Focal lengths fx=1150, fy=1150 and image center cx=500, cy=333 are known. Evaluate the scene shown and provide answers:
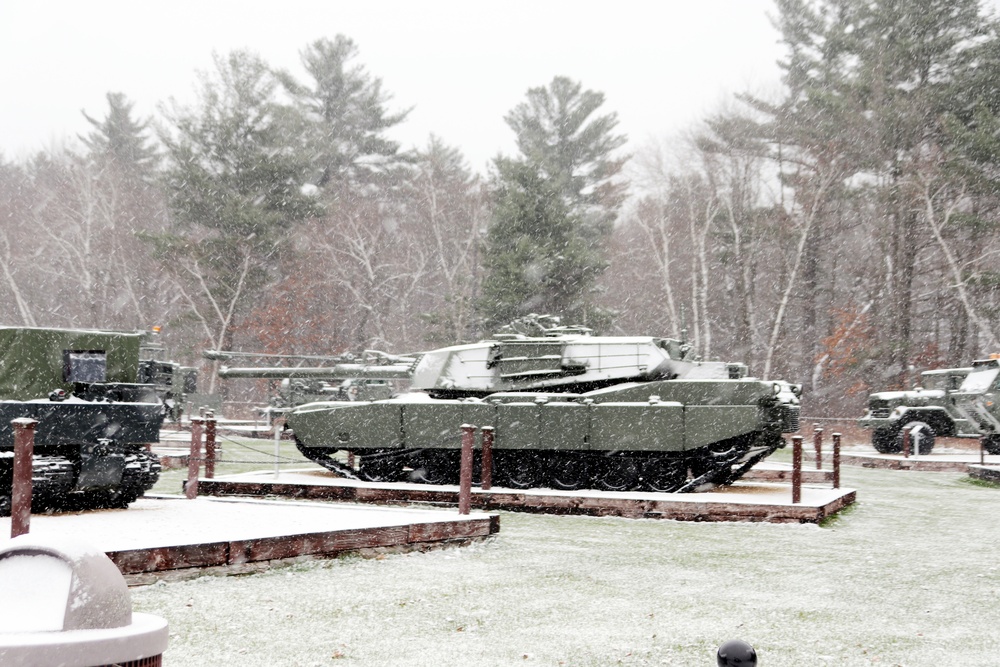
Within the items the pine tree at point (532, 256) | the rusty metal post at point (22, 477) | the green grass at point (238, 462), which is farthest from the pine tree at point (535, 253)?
the rusty metal post at point (22, 477)

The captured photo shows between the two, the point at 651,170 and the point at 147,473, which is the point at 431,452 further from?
the point at 651,170

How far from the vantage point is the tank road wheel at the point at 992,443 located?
2445 centimetres

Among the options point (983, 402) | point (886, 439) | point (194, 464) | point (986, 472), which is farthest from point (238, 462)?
point (886, 439)

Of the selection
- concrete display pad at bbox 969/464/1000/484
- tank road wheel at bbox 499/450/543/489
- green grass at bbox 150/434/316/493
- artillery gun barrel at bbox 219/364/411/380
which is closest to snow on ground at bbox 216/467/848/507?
green grass at bbox 150/434/316/493

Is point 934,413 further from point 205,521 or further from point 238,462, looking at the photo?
point 205,521

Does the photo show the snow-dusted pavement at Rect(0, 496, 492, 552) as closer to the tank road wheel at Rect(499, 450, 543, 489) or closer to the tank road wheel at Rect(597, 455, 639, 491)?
the tank road wheel at Rect(499, 450, 543, 489)

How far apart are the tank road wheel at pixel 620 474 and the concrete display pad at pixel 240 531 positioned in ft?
17.0

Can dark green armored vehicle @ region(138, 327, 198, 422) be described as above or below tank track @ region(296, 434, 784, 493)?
above

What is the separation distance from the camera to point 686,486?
15.4 metres

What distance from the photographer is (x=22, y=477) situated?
811 centimetres

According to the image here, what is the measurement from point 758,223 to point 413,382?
2373 centimetres

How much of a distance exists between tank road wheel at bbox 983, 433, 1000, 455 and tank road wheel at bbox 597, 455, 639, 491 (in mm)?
12081

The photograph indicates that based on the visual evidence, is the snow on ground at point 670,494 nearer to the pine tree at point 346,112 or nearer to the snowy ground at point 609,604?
the snowy ground at point 609,604

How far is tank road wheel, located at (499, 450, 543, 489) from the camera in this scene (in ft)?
53.5
